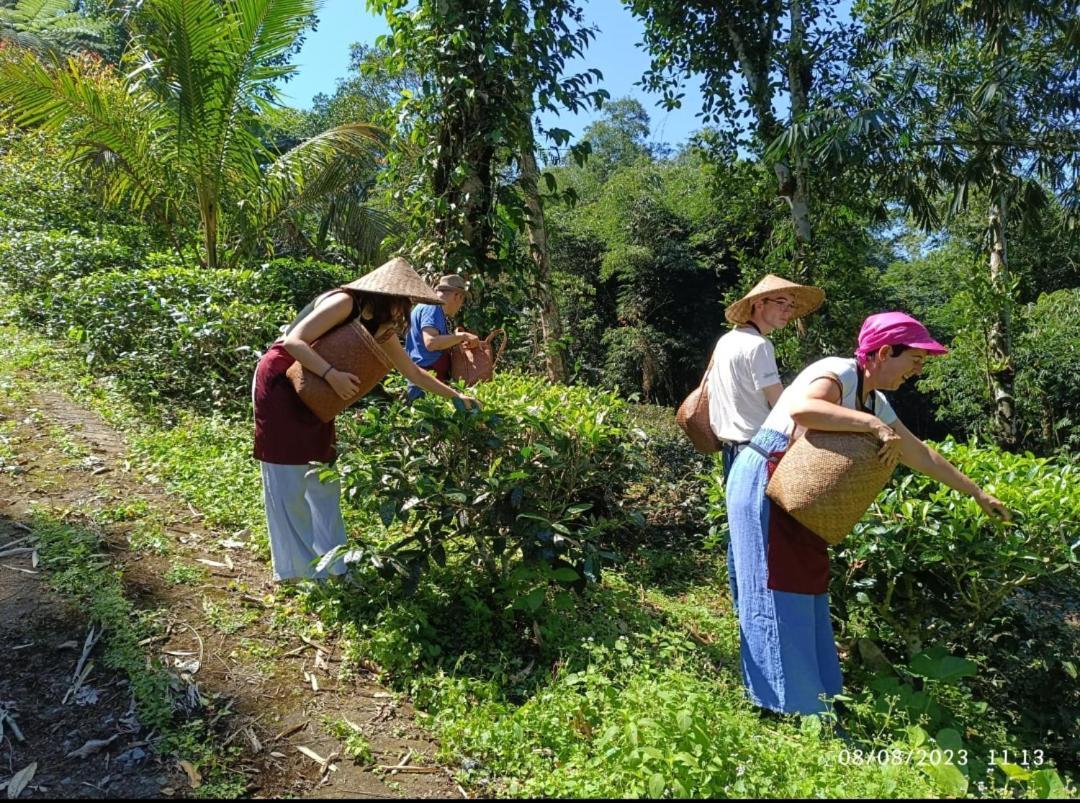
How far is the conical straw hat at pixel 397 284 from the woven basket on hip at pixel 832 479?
165cm

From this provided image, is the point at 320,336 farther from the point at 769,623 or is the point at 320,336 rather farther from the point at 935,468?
the point at 935,468

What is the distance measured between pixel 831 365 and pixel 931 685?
5.02 ft

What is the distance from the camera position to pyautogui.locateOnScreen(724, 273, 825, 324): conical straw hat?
139 inches

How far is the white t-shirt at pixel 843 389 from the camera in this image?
270 centimetres

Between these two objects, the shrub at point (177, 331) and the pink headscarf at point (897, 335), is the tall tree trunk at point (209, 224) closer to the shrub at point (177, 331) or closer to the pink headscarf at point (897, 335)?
the shrub at point (177, 331)

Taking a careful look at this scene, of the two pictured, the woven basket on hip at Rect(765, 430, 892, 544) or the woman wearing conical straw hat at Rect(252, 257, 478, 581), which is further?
the woman wearing conical straw hat at Rect(252, 257, 478, 581)

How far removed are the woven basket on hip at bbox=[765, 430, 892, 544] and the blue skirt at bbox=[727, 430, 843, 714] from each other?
0.17m

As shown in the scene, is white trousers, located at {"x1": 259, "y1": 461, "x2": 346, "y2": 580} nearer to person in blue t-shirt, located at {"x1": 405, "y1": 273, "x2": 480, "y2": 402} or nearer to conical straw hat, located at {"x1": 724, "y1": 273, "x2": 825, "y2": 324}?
person in blue t-shirt, located at {"x1": 405, "y1": 273, "x2": 480, "y2": 402}

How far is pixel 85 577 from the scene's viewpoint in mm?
3197

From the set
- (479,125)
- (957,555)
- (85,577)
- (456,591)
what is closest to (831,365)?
(957,555)

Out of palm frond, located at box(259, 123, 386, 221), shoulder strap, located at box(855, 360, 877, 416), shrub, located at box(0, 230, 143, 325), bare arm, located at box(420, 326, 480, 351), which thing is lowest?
shoulder strap, located at box(855, 360, 877, 416)

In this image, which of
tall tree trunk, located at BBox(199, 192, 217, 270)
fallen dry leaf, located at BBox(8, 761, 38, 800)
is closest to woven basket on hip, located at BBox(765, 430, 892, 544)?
fallen dry leaf, located at BBox(8, 761, 38, 800)

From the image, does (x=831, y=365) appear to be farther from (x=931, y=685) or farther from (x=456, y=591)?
(x=456, y=591)

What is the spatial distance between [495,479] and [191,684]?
4.33 ft
